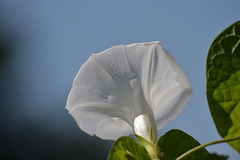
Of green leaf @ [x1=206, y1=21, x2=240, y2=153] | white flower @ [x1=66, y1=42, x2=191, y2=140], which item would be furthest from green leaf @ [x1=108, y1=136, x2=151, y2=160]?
green leaf @ [x1=206, y1=21, x2=240, y2=153]

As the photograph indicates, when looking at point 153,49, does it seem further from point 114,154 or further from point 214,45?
point 114,154

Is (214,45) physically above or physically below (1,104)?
above

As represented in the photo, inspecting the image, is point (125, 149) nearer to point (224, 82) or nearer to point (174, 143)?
point (174, 143)

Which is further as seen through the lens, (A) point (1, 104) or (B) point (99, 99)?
(A) point (1, 104)

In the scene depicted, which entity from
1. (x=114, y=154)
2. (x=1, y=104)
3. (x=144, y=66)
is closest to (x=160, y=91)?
(x=144, y=66)

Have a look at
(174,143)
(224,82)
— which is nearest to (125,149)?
(174,143)

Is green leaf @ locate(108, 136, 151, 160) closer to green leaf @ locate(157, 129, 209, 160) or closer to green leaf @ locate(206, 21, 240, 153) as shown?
green leaf @ locate(157, 129, 209, 160)

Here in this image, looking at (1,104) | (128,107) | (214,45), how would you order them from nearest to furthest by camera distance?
1. (214,45)
2. (128,107)
3. (1,104)
